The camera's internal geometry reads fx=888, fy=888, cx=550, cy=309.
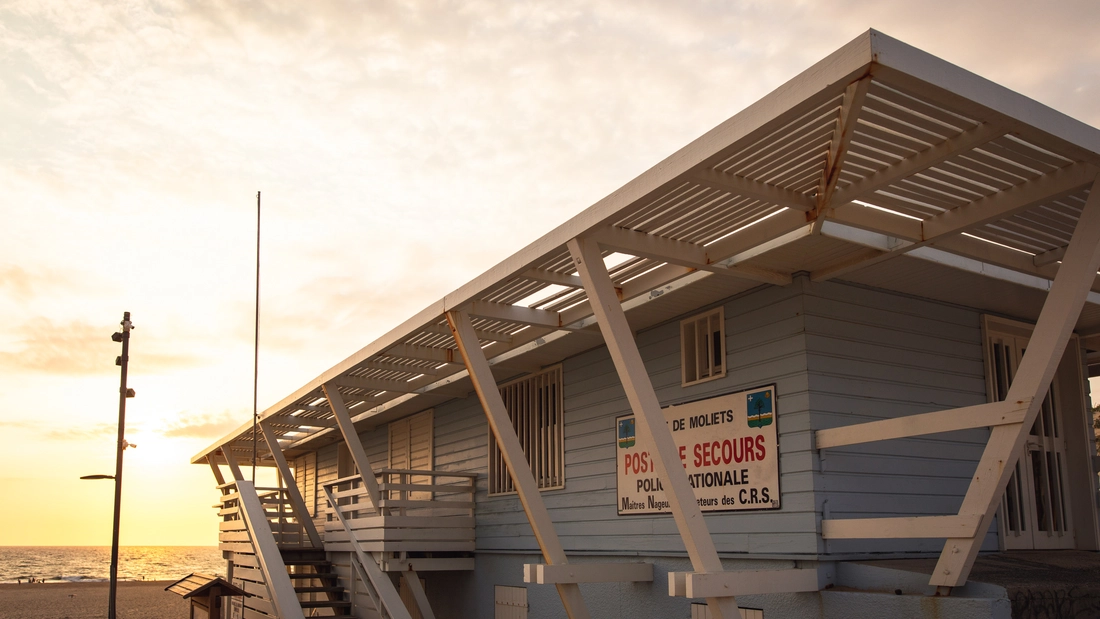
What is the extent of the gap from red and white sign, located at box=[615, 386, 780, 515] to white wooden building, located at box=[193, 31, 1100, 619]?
27 mm

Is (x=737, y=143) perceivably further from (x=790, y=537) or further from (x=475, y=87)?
(x=475, y=87)

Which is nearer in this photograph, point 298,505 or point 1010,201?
point 1010,201

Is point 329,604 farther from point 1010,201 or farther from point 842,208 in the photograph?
point 1010,201

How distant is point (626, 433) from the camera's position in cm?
1015

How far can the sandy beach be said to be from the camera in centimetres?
2616

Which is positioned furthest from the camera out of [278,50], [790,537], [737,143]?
[278,50]

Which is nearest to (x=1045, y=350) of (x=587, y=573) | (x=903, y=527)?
(x=903, y=527)

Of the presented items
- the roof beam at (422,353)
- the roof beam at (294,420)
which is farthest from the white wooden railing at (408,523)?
the roof beam at (422,353)

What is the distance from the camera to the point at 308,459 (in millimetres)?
22859

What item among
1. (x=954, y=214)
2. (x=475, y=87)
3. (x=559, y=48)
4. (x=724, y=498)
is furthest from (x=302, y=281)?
(x=954, y=214)

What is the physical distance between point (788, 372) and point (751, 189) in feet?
8.40

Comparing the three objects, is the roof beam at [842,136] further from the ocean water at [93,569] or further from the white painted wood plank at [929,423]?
the ocean water at [93,569]

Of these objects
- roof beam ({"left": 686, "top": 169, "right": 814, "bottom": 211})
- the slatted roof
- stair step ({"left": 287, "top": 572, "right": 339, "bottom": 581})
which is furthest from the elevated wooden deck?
roof beam ({"left": 686, "top": 169, "right": 814, "bottom": 211})

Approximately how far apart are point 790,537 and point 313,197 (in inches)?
402
